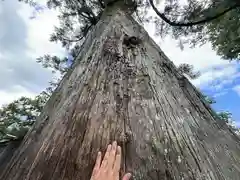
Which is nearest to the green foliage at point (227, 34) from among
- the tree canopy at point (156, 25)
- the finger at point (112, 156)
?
the tree canopy at point (156, 25)

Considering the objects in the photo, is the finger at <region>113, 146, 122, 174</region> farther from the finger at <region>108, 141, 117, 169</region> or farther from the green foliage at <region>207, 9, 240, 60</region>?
the green foliage at <region>207, 9, 240, 60</region>

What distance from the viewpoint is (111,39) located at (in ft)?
6.93

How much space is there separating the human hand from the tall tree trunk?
0.11 feet

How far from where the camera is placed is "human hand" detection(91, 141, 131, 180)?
1103mm

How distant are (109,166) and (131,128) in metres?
0.23

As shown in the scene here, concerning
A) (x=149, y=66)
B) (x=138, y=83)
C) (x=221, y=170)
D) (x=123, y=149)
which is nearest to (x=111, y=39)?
(x=149, y=66)

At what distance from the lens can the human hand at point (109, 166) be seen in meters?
1.10

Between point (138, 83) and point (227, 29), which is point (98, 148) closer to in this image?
point (138, 83)

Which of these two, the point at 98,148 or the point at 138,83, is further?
the point at 138,83

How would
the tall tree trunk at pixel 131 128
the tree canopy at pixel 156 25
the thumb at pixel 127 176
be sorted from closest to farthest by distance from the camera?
the thumb at pixel 127 176 < the tall tree trunk at pixel 131 128 < the tree canopy at pixel 156 25

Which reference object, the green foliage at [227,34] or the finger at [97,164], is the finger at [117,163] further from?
the green foliage at [227,34]

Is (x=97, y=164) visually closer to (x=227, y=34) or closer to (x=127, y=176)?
(x=127, y=176)

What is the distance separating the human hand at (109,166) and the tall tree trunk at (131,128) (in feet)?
0.11

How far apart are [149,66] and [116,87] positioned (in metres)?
0.34
